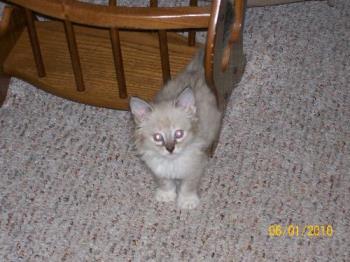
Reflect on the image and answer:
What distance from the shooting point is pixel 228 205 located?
5.17 ft

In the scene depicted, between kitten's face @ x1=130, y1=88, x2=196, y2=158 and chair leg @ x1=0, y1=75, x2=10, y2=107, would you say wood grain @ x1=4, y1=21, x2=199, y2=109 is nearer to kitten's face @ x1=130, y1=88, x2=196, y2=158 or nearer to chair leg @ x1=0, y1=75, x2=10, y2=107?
chair leg @ x1=0, y1=75, x2=10, y2=107

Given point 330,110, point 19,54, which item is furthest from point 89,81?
point 330,110

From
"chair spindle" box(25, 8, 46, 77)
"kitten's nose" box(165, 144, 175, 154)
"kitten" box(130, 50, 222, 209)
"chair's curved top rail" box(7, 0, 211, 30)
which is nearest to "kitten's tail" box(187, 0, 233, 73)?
"kitten" box(130, 50, 222, 209)

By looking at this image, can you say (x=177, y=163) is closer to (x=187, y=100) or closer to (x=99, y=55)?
(x=187, y=100)

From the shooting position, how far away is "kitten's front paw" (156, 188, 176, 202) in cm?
159

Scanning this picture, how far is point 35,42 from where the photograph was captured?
1573 mm

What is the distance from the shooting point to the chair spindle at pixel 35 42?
1.51 m

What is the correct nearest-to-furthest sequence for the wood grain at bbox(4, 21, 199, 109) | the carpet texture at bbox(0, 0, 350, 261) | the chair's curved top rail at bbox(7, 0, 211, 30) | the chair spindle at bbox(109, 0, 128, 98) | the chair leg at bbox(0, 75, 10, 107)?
the chair's curved top rail at bbox(7, 0, 211, 30) → the chair spindle at bbox(109, 0, 128, 98) → the carpet texture at bbox(0, 0, 350, 261) → the wood grain at bbox(4, 21, 199, 109) → the chair leg at bbox(0, 75, 10, 107)

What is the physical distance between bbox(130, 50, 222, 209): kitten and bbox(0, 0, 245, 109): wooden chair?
0.06 m

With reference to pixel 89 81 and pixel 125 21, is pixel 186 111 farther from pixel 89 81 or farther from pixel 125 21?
pixel 89 81

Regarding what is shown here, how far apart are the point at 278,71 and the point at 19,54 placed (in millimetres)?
848

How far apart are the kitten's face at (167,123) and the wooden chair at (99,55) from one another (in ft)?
0.32
